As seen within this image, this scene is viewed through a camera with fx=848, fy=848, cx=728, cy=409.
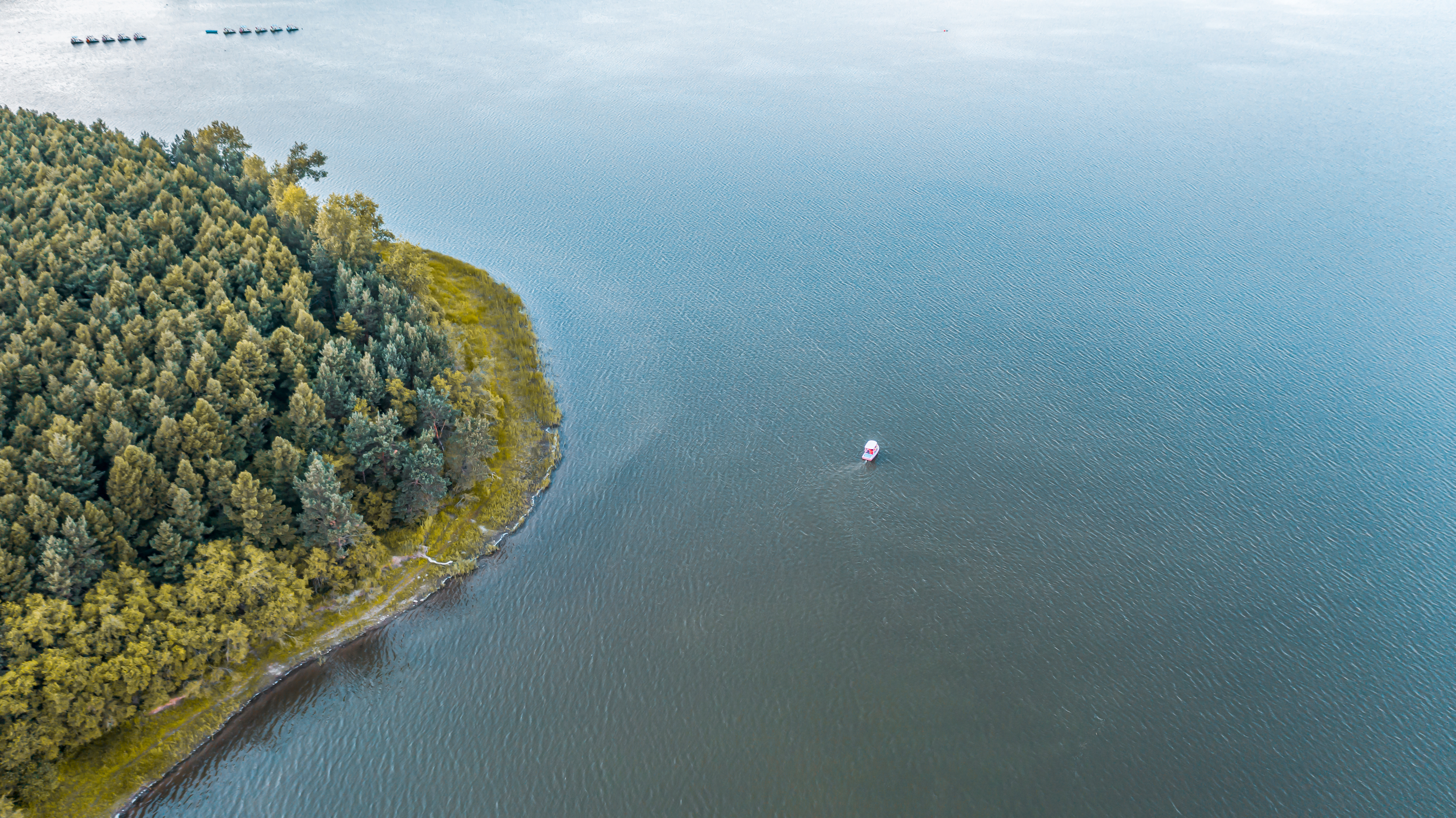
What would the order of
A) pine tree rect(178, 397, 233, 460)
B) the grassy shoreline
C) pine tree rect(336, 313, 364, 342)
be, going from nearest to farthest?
the grassy shoreline < pine tree rect(178, 397, 233, 460) < pine tree rect(336, 313, 364, 342)

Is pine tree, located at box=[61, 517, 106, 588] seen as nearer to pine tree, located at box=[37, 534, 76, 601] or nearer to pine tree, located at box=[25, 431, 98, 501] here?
pine tree, located at box=[37, 534, 76, 601]

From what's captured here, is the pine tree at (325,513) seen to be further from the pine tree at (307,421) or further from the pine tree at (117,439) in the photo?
the pine tree at (117,439)

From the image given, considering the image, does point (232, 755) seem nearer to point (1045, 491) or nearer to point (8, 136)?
point (1045, 491)

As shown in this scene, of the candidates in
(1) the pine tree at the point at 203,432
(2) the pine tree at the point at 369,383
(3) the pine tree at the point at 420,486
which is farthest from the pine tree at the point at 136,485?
(3) the pine tree at the point at 420,486

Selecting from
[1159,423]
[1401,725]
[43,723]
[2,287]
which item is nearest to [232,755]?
[43,723]

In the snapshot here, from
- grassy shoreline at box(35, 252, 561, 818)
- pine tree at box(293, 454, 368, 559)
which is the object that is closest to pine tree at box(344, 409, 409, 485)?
→ pine tree at box(293, 454, 368, 559)

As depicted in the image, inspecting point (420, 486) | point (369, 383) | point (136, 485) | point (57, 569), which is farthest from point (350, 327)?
point (57, 569)
